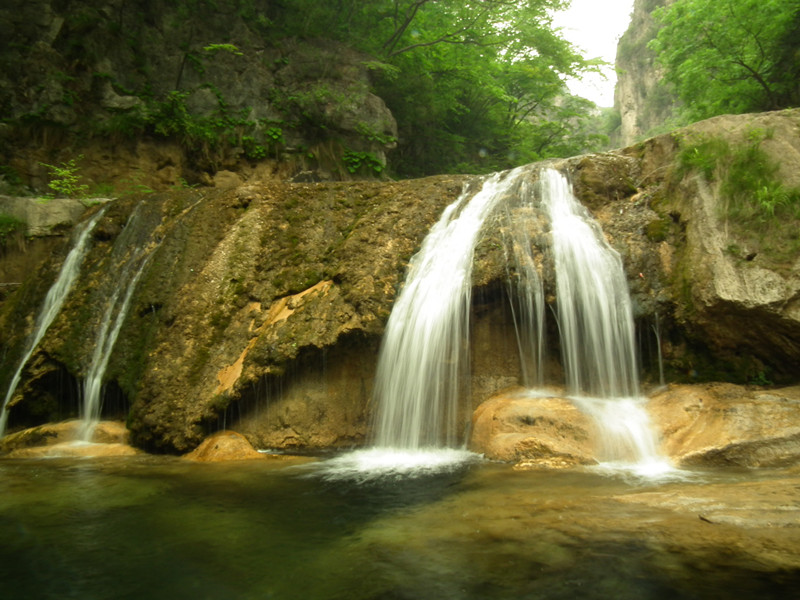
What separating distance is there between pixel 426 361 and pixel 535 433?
1.56 metres

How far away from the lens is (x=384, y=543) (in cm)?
319

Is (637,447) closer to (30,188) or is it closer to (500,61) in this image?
(30,188)

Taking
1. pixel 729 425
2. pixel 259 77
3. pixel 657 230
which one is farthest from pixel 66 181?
pixel 729 425

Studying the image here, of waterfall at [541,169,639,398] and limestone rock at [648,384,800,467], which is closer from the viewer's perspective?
limestone rock at [648,384,800,467]

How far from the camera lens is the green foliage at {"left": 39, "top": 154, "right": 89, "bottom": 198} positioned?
10.6m

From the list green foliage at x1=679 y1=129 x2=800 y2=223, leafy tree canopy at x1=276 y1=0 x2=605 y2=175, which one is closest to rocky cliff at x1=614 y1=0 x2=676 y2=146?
leafy tree canopy at x1=276 y1=0 x2=605 y2=175

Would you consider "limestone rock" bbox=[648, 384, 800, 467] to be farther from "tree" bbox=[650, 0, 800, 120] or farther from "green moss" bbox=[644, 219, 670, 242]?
"tree" bbox=[650, 0, 800, 120]

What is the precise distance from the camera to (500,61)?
61.3ft

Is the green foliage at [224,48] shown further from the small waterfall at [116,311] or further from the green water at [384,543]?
the green water at [384,543]

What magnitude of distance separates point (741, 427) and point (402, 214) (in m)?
5.01

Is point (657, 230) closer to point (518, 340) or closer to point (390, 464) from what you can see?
point (518, 340)

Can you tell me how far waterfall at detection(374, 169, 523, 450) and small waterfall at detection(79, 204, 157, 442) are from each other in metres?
3.75

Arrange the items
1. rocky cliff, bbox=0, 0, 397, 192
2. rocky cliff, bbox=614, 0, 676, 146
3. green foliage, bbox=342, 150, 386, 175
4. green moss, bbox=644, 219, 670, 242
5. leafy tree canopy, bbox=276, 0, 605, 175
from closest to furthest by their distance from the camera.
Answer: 1. green moss, bbox=644, 219, 670, 242
2. rocky cliff, bbox=0, 0, 397, 192
3. green foliage, bbox=342, 150, 386, 175
4. leafy tree canopy, bbox=276, 0, 605, 175
5. rocky cliff, bbox=614, 0, 676, 146

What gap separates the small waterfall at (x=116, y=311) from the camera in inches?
271
